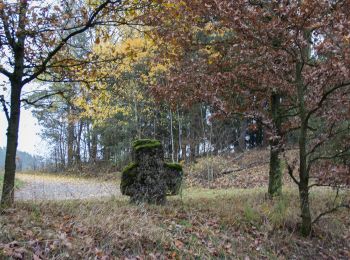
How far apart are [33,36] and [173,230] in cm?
424

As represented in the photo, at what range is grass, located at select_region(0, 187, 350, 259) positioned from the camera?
5.23 metres

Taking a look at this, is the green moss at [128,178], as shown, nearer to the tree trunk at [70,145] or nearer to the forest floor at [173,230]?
the forest floor at [173,230]

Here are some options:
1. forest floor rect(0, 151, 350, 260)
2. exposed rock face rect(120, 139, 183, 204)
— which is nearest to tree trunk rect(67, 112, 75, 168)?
forest floor rect(0, 151, 350, 260)

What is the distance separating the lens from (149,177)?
338 inches

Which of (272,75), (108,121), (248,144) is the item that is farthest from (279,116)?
(248,144)

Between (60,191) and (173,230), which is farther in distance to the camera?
(60,191)

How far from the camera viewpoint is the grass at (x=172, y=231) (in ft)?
17.2

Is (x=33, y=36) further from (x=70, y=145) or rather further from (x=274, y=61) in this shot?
(x=70, y=145)

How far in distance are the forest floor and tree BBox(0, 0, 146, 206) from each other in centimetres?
125

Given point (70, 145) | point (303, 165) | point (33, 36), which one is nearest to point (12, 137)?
point (33, 36)

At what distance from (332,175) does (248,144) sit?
21.7 meters

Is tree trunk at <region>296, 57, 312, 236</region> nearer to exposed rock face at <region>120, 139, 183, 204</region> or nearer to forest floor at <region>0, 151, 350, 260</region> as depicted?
forest floor at <region>0, 151, 350, 260</region>

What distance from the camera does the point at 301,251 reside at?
7.37m

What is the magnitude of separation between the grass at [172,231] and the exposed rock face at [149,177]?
33 cm
